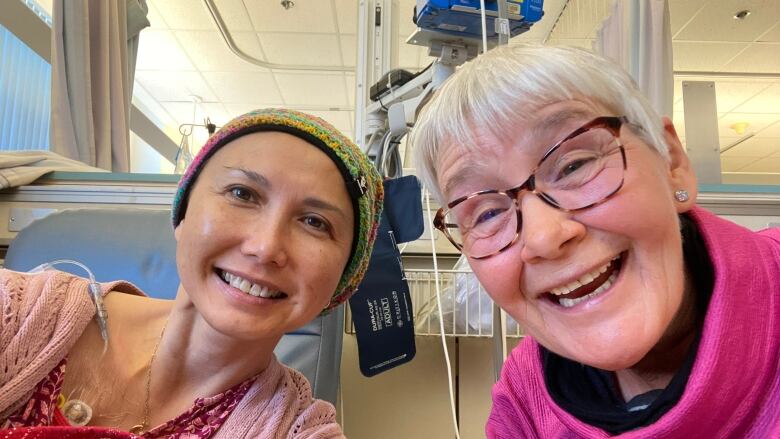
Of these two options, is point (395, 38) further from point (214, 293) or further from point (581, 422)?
point (581, 422)

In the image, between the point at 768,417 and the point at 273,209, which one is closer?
the point at 768,417

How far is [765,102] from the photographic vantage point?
16.8ft

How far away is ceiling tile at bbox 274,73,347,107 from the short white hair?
166 inches

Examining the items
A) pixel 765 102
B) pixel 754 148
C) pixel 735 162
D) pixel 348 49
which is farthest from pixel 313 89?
pixel 735 162

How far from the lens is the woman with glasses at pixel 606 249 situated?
591 millimetres

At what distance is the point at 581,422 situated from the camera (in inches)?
28.0

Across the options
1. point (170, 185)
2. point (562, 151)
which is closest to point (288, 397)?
point (562, 151)

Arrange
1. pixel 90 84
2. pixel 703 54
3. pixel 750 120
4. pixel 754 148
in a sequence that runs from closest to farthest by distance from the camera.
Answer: pixel 90 84 < pixel 703 54 < pixel 750 120 < pixel 754 148

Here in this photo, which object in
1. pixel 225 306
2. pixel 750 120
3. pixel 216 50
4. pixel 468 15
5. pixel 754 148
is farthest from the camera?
pixel 754 148

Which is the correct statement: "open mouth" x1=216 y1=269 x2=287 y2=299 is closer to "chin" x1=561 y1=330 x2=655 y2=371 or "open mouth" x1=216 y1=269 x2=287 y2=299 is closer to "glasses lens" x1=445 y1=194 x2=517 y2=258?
"glasses lens" x1=445 y1=194 x2=517 y2=258

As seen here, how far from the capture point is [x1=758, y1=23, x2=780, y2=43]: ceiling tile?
3916mm

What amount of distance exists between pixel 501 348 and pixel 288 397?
26.6 inches

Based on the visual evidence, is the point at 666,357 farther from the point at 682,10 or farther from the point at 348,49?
the point at 348,49

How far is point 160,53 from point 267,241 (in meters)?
4.29
